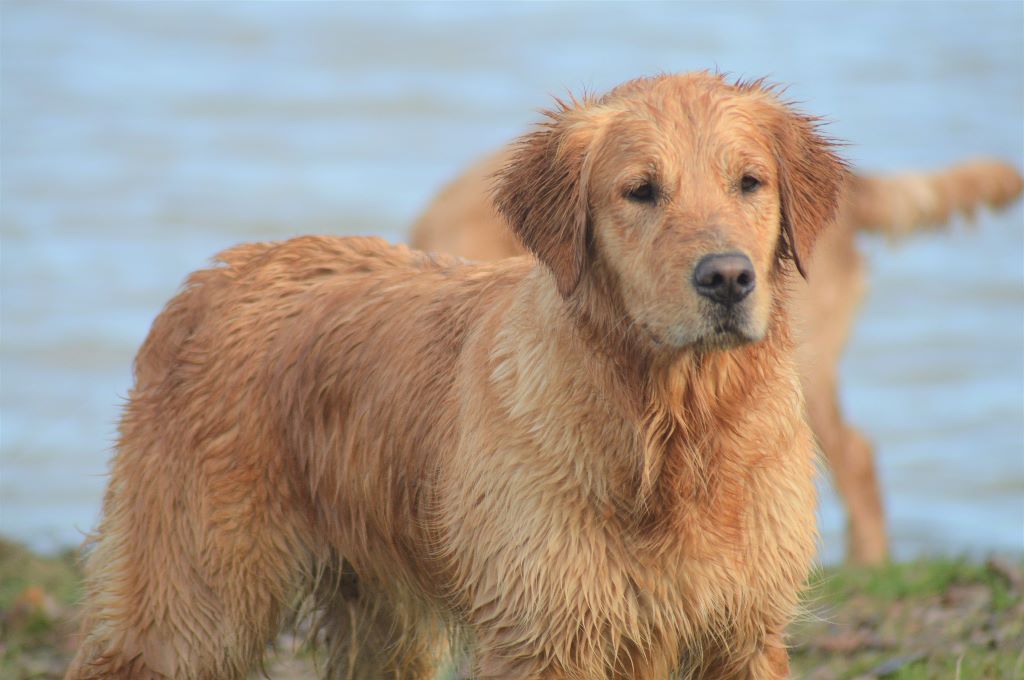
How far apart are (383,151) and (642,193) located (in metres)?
13.7

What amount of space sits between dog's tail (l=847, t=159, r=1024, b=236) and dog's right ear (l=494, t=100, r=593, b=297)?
638 cm

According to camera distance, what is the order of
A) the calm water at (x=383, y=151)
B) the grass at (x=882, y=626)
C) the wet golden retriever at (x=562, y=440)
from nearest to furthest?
the wet golden retriever at (x=562, y=440) → the grass at (x=882, y=626) → the calm water at (x=383, y=151)

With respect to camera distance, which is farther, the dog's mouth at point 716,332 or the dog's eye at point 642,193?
the dog's eye at point 642,193

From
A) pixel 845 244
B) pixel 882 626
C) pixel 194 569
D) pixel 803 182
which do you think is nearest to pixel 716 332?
pixel 803 182

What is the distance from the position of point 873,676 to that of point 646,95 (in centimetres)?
258

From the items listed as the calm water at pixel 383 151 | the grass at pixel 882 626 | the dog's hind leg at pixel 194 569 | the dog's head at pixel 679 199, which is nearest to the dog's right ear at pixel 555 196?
the dog's head at pixel 679 199

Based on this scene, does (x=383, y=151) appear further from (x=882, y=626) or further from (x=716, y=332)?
(x=716, y=332)

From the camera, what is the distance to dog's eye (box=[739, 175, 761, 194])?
4.35 metres

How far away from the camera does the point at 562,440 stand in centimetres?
437

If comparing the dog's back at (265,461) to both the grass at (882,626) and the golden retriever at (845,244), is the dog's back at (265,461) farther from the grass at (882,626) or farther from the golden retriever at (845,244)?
the golden retriever at (845,244)

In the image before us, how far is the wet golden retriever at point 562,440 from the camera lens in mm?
4301

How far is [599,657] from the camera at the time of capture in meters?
4.35

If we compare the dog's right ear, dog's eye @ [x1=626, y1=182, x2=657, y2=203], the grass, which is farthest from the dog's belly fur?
the grass

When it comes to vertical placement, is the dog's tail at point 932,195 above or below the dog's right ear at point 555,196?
below
